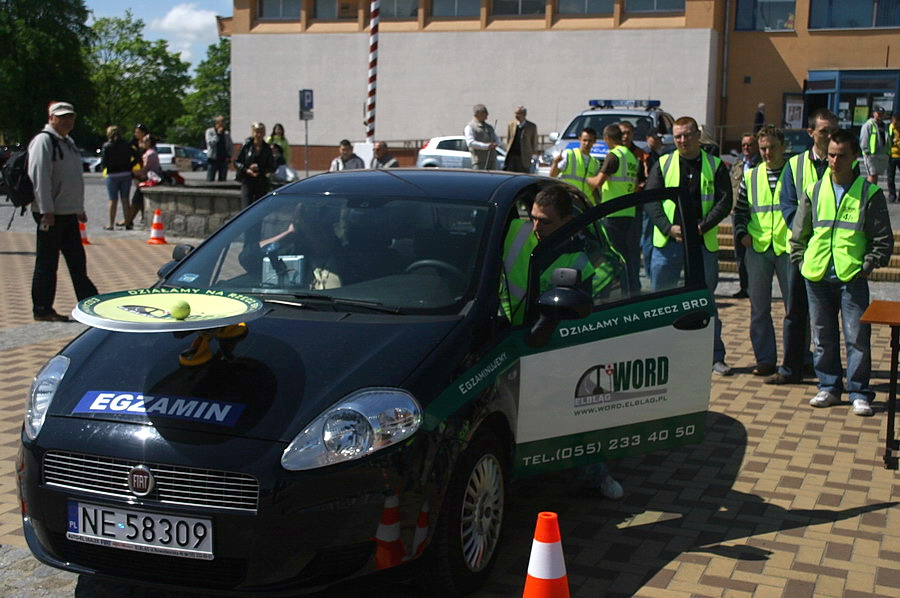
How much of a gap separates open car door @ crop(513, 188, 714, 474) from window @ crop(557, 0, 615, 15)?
3651cm

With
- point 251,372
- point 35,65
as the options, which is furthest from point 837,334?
point 35,65

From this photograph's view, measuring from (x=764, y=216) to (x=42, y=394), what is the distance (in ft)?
19.0

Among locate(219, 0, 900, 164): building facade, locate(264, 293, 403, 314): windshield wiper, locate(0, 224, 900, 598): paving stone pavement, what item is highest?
locate(219, 0, 900, 164): building facade

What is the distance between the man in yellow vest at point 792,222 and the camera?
7.62m

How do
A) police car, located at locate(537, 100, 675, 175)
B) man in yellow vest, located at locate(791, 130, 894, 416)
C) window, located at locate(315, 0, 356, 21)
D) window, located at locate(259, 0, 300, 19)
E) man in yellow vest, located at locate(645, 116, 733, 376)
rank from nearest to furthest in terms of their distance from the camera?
man in yellow vest, located at locate(791, 130, 894, 416) → man in yellow vest, located at locate(645, 116, 733, 376) → police car, located at locate(537, 100, 675, 175) → window, located at locate(315, 0, 356, 21) → window, located at locate(259, 0, 300, 19)

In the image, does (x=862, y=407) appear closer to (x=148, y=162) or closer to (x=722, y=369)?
(x=722, y=369)

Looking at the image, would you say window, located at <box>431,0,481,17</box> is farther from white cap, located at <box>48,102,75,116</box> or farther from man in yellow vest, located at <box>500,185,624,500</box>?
→ man in yellow vest, located at <box>500,185,624,500</box>

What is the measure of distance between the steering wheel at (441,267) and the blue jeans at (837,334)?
3.66 metres

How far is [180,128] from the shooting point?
90.9m

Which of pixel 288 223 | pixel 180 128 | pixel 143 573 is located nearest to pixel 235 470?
pixel 143 573

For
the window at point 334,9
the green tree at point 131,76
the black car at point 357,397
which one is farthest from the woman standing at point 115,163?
the green tree at point 131,76

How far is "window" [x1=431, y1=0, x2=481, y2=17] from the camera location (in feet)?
137

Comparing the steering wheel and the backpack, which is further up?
the backpack

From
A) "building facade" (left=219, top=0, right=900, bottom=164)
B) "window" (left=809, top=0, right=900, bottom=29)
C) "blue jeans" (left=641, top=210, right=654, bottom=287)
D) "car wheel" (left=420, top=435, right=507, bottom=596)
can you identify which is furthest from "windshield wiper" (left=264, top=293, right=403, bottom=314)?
"window" (left=809, top=0, right=900, bottom=29)
